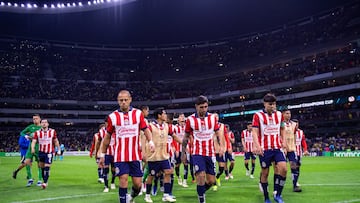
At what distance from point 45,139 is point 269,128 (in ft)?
28.0

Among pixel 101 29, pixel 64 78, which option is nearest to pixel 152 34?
pixel 101 29

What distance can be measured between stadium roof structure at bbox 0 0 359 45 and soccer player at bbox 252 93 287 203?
43.5 m

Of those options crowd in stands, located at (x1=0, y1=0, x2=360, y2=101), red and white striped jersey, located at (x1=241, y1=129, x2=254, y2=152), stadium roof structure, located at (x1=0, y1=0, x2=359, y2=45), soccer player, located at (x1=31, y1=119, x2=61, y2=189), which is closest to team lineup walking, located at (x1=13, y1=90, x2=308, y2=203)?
soccer player, located at (x1=31, y1=119, x2=61, y2=189)

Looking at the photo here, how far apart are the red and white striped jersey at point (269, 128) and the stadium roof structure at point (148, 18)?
4349 centimetres

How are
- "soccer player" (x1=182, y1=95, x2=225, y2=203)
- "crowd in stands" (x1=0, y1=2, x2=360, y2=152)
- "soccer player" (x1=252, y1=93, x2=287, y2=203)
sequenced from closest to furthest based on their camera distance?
"soccer player" (x1=182, y1=95, x2=225, y2=203) < "soccer player" (x1=252, y1=93, x2=287, y2=203) < "crowd in stands" (x1=0, y1=2, x2=360, y2=152)

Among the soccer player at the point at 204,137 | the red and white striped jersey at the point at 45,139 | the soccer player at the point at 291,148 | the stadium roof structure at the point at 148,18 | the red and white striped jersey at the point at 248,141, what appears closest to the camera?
the soccer player at the point at 204,137

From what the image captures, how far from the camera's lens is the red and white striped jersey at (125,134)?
7211 millimetres

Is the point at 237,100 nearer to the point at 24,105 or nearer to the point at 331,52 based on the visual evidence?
the point at 331,52

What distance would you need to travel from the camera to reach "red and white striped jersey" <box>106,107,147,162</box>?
23.7 feet

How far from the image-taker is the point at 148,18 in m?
57.1

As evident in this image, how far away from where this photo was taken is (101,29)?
6425cm

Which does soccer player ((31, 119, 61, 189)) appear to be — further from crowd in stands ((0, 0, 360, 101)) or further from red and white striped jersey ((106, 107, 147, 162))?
crowd in stands ((0, 0, 360, 101))

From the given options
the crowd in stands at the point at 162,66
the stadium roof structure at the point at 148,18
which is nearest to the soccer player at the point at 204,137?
the stadium roof structure at the point at 148,18

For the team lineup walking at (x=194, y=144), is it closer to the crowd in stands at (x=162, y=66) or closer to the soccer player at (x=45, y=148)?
the soccer player at (x=45, y=148)
